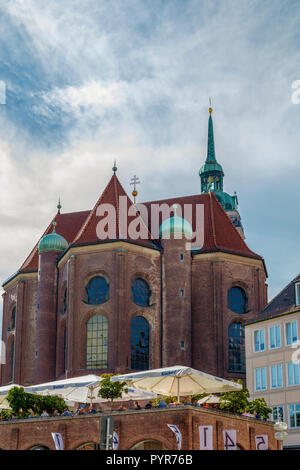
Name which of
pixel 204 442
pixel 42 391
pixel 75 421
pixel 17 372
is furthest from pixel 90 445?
pixel 17 372

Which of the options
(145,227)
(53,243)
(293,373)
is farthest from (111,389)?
(53,243)

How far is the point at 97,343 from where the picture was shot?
53531mm

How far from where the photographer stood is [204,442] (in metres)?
31.9

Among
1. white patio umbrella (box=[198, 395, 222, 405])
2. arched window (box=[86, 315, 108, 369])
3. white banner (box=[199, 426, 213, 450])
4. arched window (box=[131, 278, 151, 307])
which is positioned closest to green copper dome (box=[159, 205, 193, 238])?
arched window (box=[131, 278, 151, 307])

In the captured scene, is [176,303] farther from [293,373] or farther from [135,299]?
[293,373]

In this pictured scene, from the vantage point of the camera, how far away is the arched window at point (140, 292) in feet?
181

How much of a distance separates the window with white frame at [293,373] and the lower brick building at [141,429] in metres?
5.93

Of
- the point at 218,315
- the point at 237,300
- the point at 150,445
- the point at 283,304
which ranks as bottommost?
the point at 150,445

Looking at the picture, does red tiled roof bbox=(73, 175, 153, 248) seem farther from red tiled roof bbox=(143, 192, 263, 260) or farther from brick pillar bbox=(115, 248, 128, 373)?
red tiled roof bbox=(143, 192, 263, 260)

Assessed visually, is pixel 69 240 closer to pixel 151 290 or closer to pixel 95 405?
pixel 151 290

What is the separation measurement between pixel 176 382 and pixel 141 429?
146 inches

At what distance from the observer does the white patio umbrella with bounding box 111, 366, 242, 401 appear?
34.6 meters

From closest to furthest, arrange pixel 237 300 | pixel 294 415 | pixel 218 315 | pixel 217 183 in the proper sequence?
pixel 294 415
pixel 218 315
pixel 237 300
pixel 217 183
